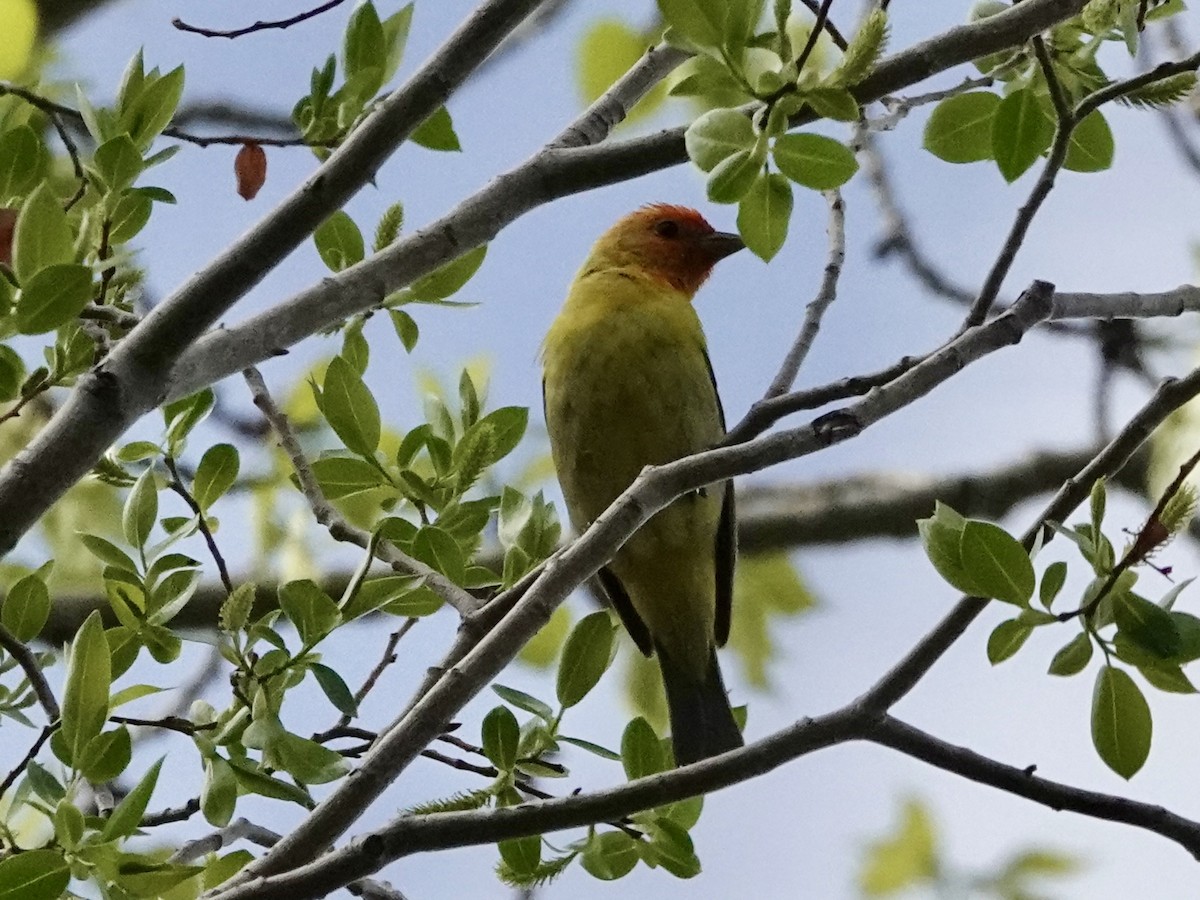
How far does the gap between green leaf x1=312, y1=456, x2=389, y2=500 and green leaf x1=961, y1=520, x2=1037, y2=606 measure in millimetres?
1110

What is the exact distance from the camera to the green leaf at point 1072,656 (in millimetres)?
1796

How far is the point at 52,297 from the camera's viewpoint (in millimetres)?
1734

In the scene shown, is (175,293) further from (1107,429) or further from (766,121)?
(1107,429)

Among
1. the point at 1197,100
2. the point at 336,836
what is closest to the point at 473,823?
the point at 336,836

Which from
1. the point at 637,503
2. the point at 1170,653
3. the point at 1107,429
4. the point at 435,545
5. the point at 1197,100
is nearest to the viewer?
the point at 1170,653

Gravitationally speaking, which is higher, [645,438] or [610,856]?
[645,438]

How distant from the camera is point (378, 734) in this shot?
2219 mm

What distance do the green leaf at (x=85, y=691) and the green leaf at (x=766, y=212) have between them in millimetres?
983

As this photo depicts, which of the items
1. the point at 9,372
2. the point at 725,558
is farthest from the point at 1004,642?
the point at 725,558

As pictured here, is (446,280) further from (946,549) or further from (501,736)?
(946,549)

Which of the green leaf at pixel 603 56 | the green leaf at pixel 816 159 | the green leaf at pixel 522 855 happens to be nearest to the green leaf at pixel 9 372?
the green leaf at pixel 522 855

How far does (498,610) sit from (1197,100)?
8.90ft

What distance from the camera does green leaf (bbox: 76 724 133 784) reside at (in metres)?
1.86

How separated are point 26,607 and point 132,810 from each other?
Answer: 19.2 inches
